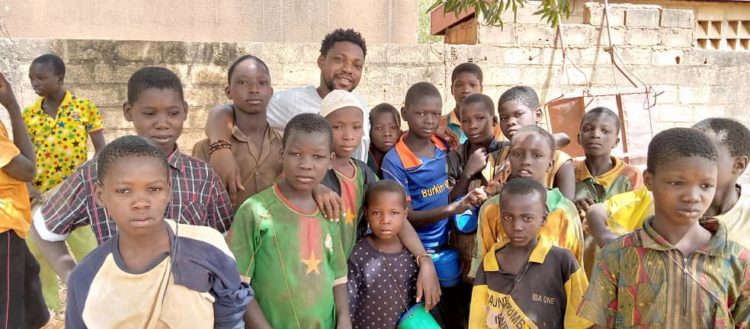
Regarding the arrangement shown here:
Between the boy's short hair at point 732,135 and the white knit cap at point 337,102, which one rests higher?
the white knit cap at point 337,102

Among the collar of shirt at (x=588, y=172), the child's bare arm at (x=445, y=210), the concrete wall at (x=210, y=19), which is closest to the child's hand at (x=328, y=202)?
the child's bare arm at (x=445, y=210)

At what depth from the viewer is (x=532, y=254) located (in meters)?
2.37

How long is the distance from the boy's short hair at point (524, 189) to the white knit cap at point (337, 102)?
0.79 m

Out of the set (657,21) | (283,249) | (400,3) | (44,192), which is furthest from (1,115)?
(657,21)

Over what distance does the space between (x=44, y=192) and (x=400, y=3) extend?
5.60m

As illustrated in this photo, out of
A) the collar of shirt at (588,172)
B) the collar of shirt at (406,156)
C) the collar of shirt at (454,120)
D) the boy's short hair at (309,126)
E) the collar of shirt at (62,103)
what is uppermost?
the collar of shirt at (62,103)

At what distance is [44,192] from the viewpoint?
160 inches

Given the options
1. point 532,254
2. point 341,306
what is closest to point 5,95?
point 341,306

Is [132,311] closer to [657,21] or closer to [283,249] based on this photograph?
[283,249]

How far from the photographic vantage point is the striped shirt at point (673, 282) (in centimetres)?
179

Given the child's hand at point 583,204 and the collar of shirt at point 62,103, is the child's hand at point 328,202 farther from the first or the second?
the collar of shirt at point 62,103

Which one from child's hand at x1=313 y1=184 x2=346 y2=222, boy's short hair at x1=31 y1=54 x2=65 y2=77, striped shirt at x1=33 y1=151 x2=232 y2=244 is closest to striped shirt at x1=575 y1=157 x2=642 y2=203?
child's hand at x1=313 y1=184 x2=346 y2=222

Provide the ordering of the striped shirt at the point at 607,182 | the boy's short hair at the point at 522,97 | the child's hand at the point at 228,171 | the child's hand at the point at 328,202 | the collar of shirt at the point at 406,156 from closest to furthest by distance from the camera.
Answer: the child's hand at the point at 328,202 < the child's hand at the point at 228,171 < the striped shirt at the point at 607,182 < the collar of shirt at the point at 406,156 < the boy's short hair at the point at 522,97

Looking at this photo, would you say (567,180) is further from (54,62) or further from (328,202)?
(54,62)
